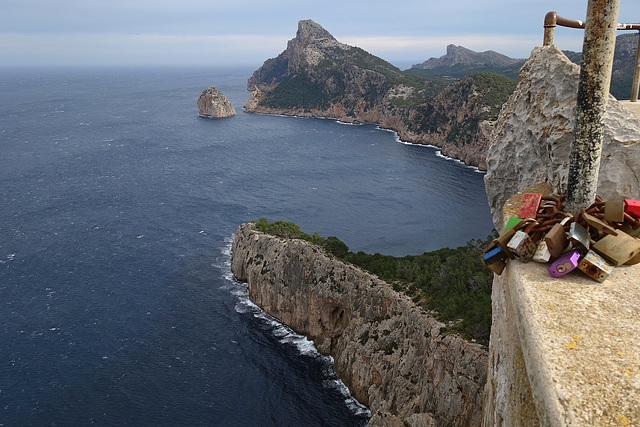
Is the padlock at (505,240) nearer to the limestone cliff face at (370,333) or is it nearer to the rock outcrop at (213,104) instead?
the limestone cliff face at (370,333)

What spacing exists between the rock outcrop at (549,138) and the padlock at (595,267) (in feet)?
13.5

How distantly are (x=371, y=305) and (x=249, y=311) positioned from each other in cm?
1824

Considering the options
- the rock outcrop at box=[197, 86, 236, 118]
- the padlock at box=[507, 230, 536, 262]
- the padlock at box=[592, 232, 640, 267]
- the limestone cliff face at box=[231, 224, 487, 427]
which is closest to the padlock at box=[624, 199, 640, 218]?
the padlock at box=[592, 232, 640, 267]

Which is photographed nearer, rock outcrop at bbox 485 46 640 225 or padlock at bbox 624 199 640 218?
padlock at bbox 624 199 640 218

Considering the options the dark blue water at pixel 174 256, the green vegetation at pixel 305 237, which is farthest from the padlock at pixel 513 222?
the green vegetation at pixel 305 237

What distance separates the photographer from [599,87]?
9484 millimetres

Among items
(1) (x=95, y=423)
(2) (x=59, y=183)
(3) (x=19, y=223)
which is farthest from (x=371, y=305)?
(2) (x=59, y=183)

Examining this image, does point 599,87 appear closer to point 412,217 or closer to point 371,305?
point 371,305

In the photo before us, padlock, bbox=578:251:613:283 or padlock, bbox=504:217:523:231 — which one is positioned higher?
padlock, bbox=504:217:523:231

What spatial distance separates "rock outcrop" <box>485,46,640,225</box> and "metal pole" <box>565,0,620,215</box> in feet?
6.47

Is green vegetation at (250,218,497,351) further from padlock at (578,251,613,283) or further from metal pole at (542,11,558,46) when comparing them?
padlock at (578,251,613,283)

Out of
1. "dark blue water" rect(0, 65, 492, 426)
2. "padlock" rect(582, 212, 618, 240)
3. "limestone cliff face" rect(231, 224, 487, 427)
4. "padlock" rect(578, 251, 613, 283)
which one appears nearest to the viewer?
"padlock" rect(578, 251, 613, 283)

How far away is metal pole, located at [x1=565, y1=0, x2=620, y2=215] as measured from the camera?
29.6 ft

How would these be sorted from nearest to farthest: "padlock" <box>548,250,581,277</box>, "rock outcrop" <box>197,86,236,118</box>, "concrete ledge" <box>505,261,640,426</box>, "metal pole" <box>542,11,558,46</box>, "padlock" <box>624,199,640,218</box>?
"concrete ledge" <box>505,261,640,426</box> < "padlock" <box>548,250,581,277</box> < "padlock" <box>624,199,640,218</box> < "metal pole" <box>542,11,558,46</box> < "rock outcrop" <box>197,86,236,118</box>
